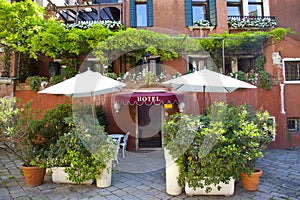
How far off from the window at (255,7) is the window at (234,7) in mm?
517

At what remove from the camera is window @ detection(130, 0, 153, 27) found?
10141 mm

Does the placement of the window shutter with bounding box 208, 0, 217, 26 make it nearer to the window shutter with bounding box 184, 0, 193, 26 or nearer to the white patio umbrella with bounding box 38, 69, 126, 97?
the window shutter with bounding box 184, 0, 193, 26

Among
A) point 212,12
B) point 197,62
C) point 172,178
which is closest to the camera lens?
point 172,178

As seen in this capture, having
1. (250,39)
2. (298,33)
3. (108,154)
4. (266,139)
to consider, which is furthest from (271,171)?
(298,33)

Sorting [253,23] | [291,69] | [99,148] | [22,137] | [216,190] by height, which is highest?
[253,23]

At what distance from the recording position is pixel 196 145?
14.1 ft

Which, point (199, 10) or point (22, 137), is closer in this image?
point (22, 137)

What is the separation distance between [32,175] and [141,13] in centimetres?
862

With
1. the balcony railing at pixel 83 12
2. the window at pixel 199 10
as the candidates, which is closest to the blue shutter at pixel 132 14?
the balcony railing at pixel 83 12

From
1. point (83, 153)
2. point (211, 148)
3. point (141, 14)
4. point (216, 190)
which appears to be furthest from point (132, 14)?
point (216, 190)

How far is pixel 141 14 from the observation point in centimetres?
1052

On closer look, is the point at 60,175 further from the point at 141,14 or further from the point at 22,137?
the point at 141,14

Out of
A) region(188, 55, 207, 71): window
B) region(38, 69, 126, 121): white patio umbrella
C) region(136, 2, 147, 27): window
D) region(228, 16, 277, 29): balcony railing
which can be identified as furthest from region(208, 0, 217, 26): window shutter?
region(38, 69, 126, 121): white patio umbrella

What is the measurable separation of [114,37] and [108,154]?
20.0 ft
